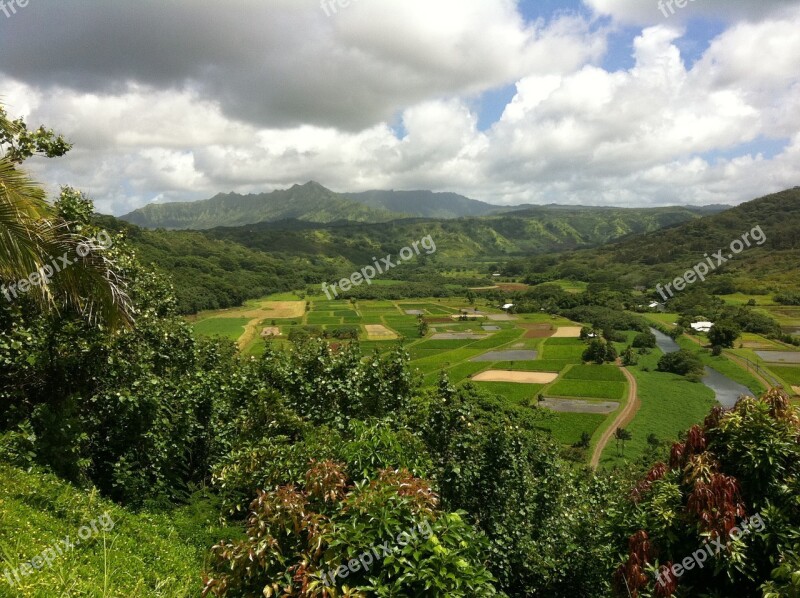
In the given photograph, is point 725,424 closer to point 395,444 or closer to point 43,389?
point 395,444

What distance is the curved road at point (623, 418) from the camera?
41.2 meters

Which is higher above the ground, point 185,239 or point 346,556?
point 185,239

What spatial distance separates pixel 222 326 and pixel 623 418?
240 ft

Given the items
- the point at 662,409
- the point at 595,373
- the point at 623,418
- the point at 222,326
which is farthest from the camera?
the point at 222,326

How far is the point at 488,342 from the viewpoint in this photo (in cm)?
8612

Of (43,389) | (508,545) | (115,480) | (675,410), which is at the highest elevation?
(43,389)

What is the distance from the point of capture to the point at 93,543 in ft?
23.4

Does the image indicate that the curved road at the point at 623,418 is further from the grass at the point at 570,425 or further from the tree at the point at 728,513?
the tree at the point at 728,513

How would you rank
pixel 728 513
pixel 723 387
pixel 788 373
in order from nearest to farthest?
pixel 728 513, pixel 788 373, pixel 723 387

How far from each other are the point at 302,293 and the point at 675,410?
11596cm

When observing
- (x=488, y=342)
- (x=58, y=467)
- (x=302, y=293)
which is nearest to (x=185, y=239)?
(x=302, y=293)

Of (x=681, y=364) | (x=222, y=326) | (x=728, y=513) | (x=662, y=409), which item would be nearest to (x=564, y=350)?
(x=681, y=364)

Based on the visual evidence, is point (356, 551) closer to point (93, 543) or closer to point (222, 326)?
point (93, 543)

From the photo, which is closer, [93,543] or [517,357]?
[93,543]
